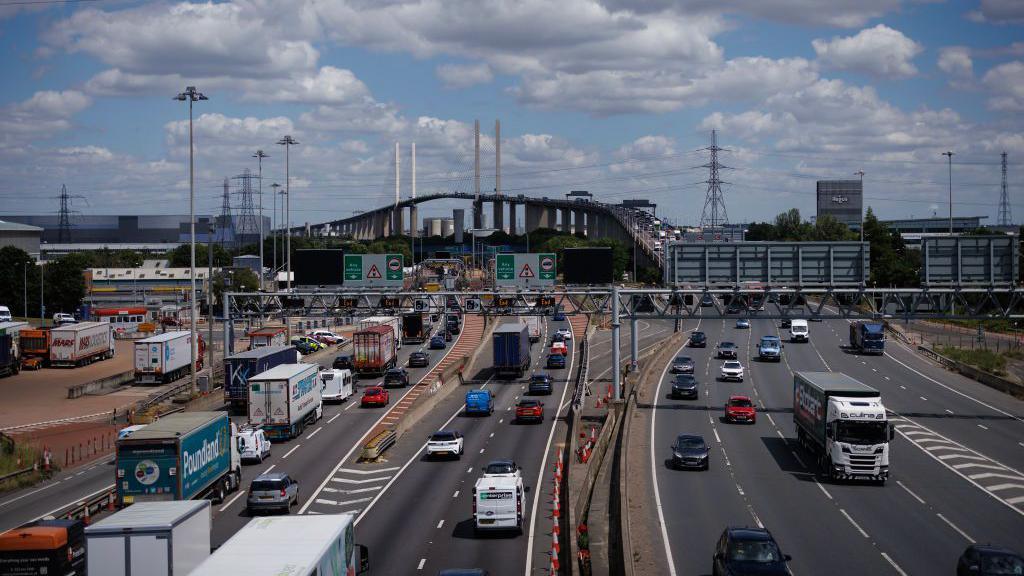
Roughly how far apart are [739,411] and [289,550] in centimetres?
3624

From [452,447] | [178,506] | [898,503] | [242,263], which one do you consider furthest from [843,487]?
[242,263]

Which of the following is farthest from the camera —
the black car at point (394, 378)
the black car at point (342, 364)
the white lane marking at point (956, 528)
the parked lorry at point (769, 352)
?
the parked lorry at point (769, 352)

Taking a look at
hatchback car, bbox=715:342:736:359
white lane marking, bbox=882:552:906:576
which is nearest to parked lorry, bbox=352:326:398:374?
hatchback car, bbox=715:342:736:359

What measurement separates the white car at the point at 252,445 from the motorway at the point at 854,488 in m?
15.8

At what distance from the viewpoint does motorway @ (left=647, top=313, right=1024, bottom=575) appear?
2619cm

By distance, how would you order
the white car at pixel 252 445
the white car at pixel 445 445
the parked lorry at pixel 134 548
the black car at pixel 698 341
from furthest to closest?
the black car at pixel 698 341 → the white car at pixel 445 445 → the white car at pixel 252 445 → the parked lorry at pixel 134 548

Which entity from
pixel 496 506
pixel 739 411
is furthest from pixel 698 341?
pixel 496 506

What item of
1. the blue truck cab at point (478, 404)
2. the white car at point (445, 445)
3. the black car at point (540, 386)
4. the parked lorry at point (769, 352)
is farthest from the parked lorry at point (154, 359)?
the parked lorry at point (769, 352)

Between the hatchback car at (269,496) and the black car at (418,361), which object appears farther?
the black car at (418,361)

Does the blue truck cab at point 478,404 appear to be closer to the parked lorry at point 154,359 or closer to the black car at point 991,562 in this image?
the parked lorry at point 154,359

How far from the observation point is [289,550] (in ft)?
51.8

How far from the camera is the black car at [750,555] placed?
68.4ft

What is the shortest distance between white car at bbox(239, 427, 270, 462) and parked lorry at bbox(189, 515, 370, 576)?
73.4 feet

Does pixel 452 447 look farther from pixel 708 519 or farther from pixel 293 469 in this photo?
pixel 708 519
